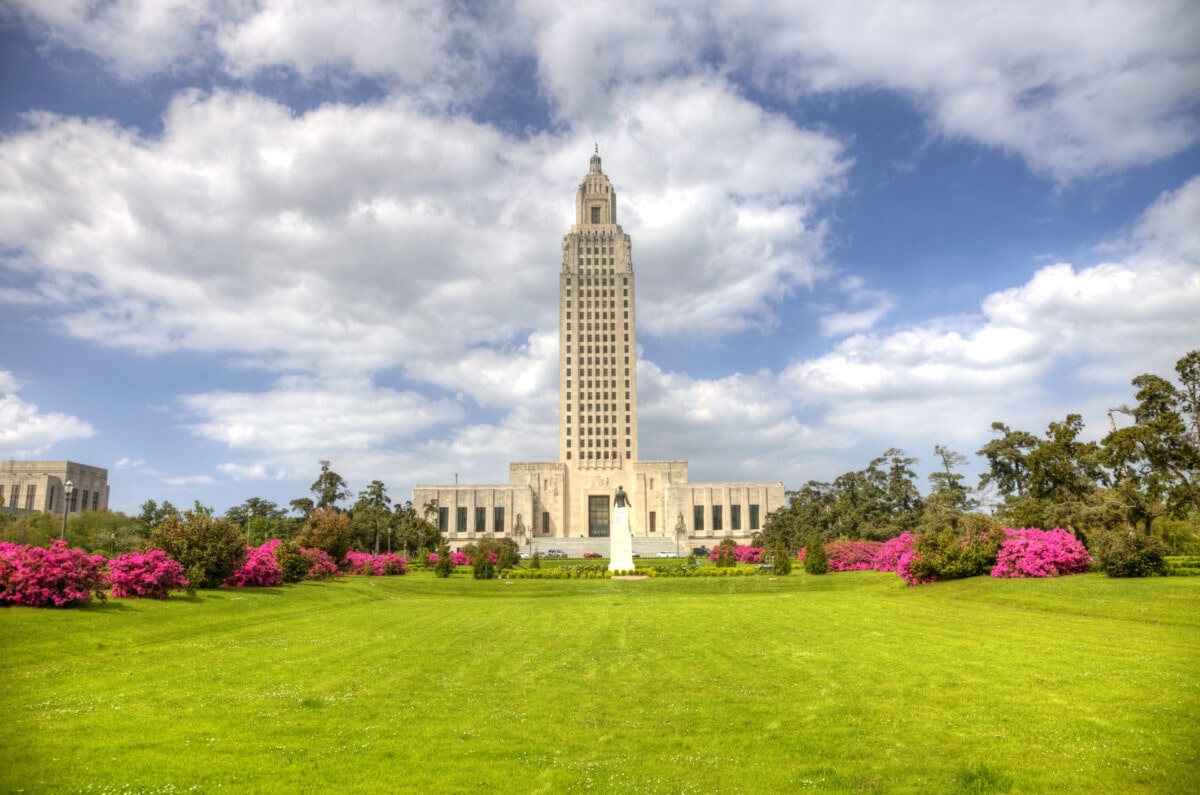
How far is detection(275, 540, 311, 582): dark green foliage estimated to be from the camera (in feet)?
109

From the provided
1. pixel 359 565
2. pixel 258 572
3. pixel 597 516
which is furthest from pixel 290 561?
pixel 597 516

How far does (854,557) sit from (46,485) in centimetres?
10860

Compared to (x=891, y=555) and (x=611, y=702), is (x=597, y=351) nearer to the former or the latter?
(x=891, y=555)

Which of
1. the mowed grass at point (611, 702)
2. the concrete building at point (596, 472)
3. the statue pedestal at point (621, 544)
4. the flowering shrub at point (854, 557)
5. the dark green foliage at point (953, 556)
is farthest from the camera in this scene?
the concrete building at point (596, 472)

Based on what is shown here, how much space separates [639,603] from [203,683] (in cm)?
1891

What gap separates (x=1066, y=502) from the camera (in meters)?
39.3

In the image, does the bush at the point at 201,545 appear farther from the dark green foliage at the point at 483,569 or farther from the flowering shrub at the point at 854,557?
the flowering shrub at the point at 854,557

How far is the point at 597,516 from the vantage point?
345 ft

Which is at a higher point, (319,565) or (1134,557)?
(1134,557)

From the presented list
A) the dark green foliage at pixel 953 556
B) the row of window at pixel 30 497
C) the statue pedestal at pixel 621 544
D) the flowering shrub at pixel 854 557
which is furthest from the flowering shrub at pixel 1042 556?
the row of window at pixel 30 497

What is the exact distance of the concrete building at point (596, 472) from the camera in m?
102

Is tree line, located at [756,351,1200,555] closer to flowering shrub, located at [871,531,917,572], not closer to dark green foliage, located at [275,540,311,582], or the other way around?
flowering shrub, located at [871,531,917,572]

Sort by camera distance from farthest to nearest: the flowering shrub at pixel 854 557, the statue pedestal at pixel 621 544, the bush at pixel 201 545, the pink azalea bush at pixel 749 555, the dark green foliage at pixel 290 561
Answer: the pink azalea bush at pixel 749 555
the statue pedestal at pixel 621 544
the flowering shrub at pixel 854 557
the dark green foliage at pixel 290 561
the bush at pixel 201 545

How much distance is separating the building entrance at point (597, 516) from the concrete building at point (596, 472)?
5.4 inches
